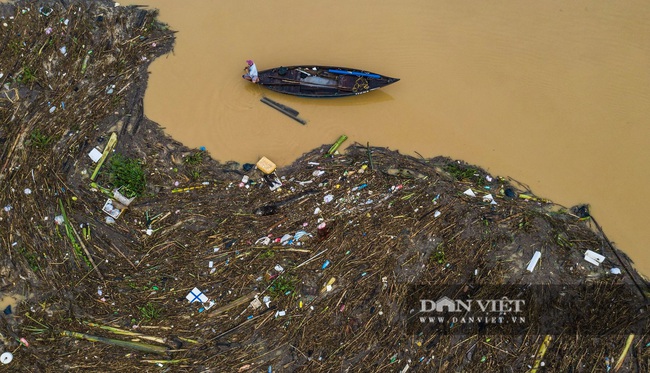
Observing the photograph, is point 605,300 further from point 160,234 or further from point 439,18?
point 160,234

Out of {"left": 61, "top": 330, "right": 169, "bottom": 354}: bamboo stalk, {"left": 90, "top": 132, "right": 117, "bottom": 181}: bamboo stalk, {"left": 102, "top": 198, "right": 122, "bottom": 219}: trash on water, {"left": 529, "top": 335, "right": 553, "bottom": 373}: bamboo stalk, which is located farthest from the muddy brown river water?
{"left": 61, "top": 330, "right": 169, "bottom": 354}: bamboo stalk

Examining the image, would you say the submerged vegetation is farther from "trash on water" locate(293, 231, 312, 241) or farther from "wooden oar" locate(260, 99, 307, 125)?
"trash on water" locate(293, 231, 312, 241)

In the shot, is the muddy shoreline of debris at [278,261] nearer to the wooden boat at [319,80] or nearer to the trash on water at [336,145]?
the trash on water at [336,145]

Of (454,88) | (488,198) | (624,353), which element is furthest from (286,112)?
(624,353)

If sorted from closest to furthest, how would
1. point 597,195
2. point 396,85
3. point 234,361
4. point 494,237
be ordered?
point 234,361 < point 494,237 < point 597,195 < point 396,85

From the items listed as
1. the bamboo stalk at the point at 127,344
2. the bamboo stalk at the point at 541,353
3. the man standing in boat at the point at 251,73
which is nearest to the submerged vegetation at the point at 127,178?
the bamboo stalk at the point at 127,344

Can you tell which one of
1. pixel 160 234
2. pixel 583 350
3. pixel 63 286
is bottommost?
pixel 583 350

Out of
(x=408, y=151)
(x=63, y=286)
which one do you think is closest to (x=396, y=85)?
(x=408, y=151)
